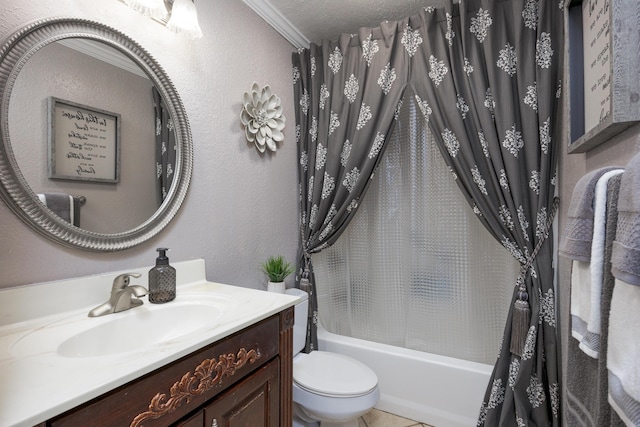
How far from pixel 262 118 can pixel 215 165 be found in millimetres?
456

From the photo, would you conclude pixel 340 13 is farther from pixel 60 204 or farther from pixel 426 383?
pixel 426 383

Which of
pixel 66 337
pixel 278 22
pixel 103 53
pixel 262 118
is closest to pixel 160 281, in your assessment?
pixel 66 337

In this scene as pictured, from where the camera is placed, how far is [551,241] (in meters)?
1.48

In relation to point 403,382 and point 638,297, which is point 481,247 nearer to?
point 403,382

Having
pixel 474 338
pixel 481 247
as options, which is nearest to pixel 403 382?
pixel 474 338

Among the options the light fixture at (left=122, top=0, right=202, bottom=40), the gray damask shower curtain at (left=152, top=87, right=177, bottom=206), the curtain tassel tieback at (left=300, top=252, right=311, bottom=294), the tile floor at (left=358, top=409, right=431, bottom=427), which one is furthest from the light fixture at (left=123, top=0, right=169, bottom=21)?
the tile floor at (left=358, top=409, right=431, bottom=427)

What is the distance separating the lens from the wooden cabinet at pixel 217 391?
24.7 inches

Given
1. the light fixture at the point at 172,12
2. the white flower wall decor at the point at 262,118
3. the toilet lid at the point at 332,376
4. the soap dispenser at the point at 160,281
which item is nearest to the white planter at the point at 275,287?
the toilet lid at the point at 332,376

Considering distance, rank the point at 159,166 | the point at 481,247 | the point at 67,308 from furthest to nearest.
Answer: the point at 481,247 < the point at 159,166 < the point at 67,308

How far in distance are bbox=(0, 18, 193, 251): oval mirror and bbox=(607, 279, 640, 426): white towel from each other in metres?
1.45

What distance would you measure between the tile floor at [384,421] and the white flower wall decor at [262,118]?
70.0 inches

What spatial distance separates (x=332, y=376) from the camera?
1.52 meters

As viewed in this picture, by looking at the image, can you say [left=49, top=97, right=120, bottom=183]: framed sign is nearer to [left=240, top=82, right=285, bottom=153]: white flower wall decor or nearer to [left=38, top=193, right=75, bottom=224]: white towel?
[left=38, top=193, right=75, bottom=224]: white towel

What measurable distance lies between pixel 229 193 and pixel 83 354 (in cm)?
93
